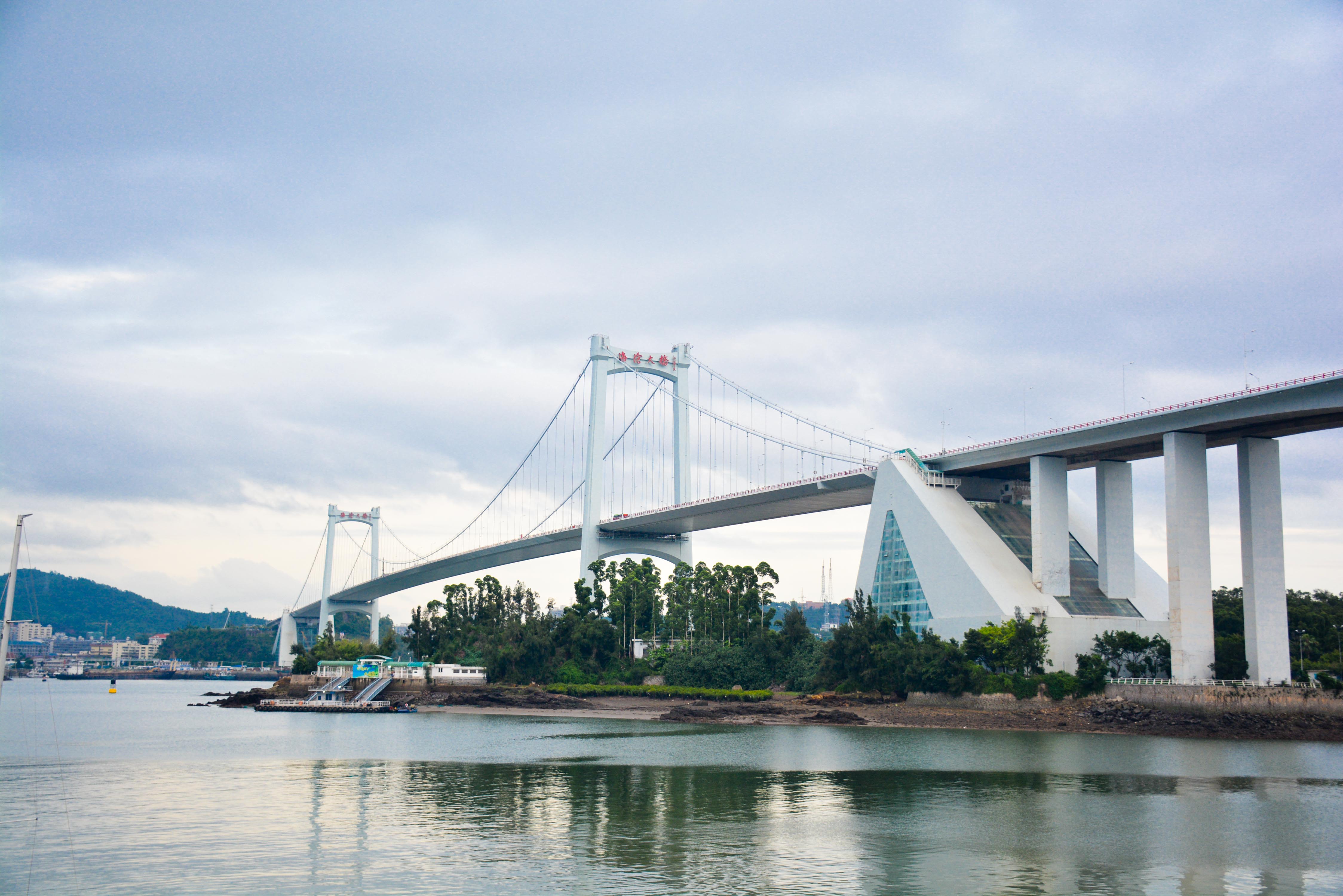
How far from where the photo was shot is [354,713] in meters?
60.6

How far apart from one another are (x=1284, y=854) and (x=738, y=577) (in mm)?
46901

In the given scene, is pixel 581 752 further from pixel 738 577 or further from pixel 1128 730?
pixel 738 577

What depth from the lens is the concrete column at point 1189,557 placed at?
41500 mm

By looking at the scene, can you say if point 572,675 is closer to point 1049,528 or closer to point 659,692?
point 659,692

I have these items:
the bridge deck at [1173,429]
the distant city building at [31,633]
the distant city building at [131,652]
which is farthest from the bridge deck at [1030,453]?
the distant city building at [31,633]

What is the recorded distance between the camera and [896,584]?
53.2 meters

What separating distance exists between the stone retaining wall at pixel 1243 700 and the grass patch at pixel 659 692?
20177mm

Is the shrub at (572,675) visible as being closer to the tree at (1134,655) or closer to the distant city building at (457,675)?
the distant city building at (457,675)

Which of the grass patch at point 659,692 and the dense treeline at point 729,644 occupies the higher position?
the dense treeline at point 729,644

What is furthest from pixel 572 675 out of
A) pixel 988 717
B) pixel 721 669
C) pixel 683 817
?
pixel 683 817

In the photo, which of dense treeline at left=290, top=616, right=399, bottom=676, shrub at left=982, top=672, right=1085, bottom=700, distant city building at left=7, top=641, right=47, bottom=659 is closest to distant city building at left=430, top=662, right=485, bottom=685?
dense treeline at left=290, top=616, right=399, bottom=676

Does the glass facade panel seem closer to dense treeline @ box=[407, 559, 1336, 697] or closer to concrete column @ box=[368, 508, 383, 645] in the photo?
dense treeline @ box=[407, 559, 1336, 697]

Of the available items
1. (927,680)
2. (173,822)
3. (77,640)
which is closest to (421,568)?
(927,680)

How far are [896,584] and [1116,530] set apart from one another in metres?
10.3
